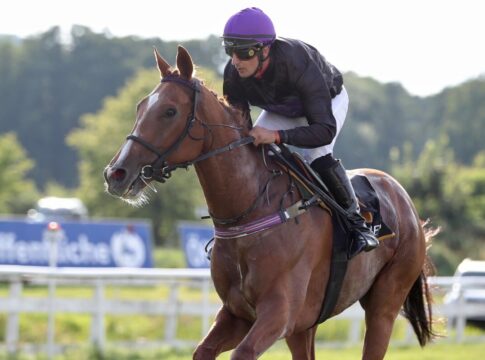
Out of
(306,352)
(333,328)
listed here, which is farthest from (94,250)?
(306,352)

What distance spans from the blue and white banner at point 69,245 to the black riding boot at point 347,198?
8.82 meters

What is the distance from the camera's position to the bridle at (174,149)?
218 inches

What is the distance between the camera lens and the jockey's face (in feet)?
19.8

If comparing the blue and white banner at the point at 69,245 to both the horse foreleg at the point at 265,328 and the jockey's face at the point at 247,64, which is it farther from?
the horse foreleg at the point at 265,328

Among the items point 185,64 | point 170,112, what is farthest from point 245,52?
point 170,112

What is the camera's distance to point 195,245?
58.2 feet

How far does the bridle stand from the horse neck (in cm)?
4

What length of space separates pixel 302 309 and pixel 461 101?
301ft

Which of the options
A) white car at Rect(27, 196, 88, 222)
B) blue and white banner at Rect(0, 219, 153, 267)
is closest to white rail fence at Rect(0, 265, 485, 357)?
blue and white banner at Rect(0, 219, 153, 267)

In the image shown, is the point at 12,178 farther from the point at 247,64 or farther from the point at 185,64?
the point at 185,64

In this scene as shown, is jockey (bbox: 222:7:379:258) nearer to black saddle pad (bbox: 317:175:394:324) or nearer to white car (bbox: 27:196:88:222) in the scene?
black saddle pad (bbox: 317:175:394:324)

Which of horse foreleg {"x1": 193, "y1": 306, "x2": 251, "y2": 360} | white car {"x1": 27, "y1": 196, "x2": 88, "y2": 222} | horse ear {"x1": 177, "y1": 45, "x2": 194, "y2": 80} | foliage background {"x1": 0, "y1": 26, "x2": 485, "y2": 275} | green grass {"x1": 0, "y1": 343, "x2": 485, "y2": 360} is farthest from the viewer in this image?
foliage background {"x1": 0, "y1": 26, "x2": 485, "y2": 275}

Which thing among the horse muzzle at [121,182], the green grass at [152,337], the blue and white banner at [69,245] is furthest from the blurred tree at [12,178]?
the horse muzzle at [121,182]

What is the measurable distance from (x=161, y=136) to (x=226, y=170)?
0.53 metres
